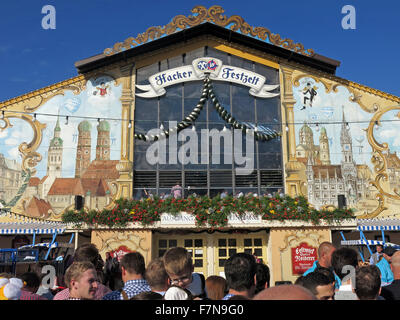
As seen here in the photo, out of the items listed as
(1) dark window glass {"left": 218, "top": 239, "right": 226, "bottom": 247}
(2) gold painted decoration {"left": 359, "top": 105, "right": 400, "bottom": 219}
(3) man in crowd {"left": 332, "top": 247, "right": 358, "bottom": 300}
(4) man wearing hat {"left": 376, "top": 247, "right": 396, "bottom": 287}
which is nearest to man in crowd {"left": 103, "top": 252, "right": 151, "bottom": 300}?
(3) man in crowd {"left": 332, "top": 247, "right": 358, "bottom": 300}

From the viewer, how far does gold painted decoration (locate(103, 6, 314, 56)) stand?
20000 millimetres

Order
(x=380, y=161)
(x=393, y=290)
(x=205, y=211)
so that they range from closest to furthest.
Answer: (x=393, y=290) < (x=205, y=211) < (x=380, y=161)

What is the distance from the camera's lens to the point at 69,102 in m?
19.8

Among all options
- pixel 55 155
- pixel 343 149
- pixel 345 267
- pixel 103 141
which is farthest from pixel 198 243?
pixel 345 267

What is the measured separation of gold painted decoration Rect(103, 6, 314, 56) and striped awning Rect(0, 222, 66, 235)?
9113mm

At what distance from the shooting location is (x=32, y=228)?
16.9 meters

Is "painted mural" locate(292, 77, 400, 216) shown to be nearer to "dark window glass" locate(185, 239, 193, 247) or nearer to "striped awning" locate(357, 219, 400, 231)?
"striped awning" locate(357, 219, 400, 231)

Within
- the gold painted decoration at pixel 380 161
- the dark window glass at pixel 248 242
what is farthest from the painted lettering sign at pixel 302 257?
the gold painted decoration at pixel 380 161

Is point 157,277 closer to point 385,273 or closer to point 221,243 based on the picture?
point 385,273

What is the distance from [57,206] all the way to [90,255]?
13.6 m

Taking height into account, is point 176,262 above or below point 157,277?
above

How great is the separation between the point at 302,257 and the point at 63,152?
12387mm

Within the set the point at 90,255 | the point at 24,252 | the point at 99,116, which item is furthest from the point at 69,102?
the point at 90,255
